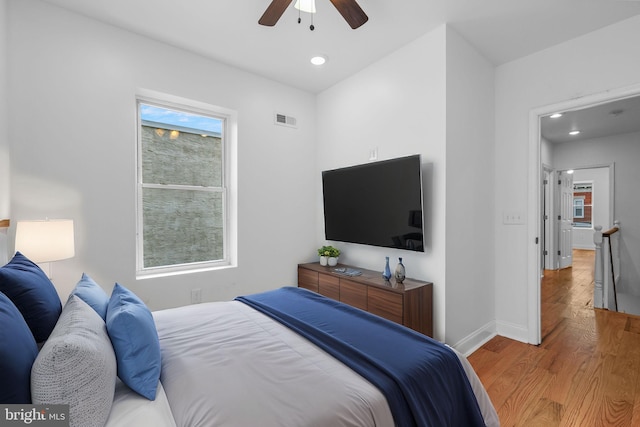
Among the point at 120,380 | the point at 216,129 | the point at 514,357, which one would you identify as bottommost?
the point at 514,357

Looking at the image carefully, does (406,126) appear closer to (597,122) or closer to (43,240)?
(43,240)

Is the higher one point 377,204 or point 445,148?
point 445,148

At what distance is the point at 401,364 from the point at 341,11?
2089 millimetres

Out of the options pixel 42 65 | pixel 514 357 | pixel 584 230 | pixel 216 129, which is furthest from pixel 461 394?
pixel 584 230

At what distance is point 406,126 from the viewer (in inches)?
115

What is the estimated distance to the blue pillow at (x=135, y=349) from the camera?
44.1 inches

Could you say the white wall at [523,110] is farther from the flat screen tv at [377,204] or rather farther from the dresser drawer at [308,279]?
the dresser drawer at [308,279]

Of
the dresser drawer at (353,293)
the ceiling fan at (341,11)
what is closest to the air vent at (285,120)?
the ceiling fan at (341,11)

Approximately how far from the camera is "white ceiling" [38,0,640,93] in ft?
7.62

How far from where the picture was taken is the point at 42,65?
228 centimetres

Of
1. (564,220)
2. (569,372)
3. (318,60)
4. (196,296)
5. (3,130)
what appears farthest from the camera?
(564,220)

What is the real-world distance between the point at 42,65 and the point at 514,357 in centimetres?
451

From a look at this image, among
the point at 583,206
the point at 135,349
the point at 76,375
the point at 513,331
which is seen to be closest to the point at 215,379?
the point at 135,349

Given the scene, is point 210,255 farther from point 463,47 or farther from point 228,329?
point 463,47
